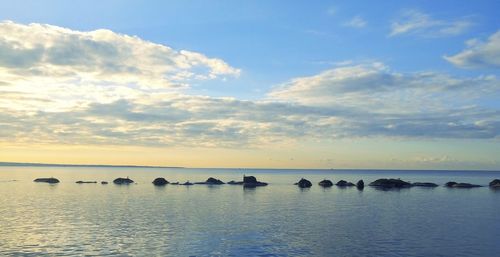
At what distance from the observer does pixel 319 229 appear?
5350 cm

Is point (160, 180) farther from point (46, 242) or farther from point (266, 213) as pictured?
point (46, 242)

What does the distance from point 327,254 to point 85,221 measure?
3422 centimetres

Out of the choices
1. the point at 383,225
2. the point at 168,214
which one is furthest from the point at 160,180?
the point at 383,225

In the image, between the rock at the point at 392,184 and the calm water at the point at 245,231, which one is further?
the rock at the point at 392,184

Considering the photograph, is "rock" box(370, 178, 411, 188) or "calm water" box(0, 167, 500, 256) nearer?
"calm water" box(0, 167, 500, 256)

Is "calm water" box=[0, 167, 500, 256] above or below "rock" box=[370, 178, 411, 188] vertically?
below

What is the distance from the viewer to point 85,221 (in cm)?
5956

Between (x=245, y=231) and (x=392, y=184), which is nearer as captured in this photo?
(x=245, y=231)

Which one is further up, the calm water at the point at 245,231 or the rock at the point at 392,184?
the rock at the point at 392,184

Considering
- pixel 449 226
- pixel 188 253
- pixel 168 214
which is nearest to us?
pixel 188 253

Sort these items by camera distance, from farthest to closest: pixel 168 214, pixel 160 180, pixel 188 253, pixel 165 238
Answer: pixel 160 180
pixel 168 214
pixel 165 238
pixel 188 253

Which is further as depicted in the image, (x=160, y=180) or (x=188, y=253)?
(x=160, y=180)

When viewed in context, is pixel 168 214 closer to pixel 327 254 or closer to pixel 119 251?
pixel 119 251

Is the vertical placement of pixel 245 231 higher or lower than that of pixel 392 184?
lower
